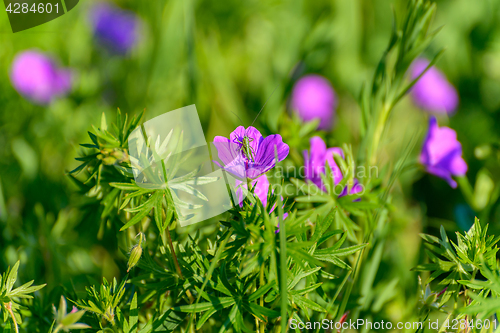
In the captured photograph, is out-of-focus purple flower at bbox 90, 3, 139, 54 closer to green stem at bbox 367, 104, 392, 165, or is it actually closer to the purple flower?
green stem at bbox 367, 104, 392, 165

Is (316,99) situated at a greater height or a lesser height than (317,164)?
lesser

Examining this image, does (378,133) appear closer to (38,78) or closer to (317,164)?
(317,164)

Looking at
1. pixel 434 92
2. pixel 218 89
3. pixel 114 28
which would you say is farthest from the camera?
pixel 114 28

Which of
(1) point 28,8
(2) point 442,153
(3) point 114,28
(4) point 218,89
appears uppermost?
(1) point 28,8

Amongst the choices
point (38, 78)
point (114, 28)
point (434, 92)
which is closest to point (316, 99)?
point (434, 92)

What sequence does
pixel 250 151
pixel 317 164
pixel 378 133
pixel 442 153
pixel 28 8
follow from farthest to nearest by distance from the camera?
pixel 28 8 < pixel 442 153 < pixel 378 133 < pixel 317 164 < pixel 250 151

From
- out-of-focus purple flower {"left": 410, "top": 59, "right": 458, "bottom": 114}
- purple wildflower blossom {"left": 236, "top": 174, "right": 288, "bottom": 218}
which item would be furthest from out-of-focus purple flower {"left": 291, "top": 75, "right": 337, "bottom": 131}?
purple wildflower blossom {"left": 236, "top": 174, "right": 288, "bottom": 218}

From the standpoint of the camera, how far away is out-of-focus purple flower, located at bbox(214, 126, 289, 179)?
0.73 metres

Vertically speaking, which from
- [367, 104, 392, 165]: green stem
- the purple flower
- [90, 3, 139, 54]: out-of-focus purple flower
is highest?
[90, 3, 139, 54]: out-of-focus purple flower

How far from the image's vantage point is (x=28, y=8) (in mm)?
1782

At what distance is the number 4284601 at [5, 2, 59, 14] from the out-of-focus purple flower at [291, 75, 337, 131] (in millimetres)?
1383

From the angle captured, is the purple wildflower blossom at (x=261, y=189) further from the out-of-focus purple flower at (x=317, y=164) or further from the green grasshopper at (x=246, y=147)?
the out-of-focus purple flower at (x=317, y=164)

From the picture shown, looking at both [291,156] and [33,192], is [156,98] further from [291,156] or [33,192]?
[291,156]

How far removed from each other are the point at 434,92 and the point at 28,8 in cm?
232
